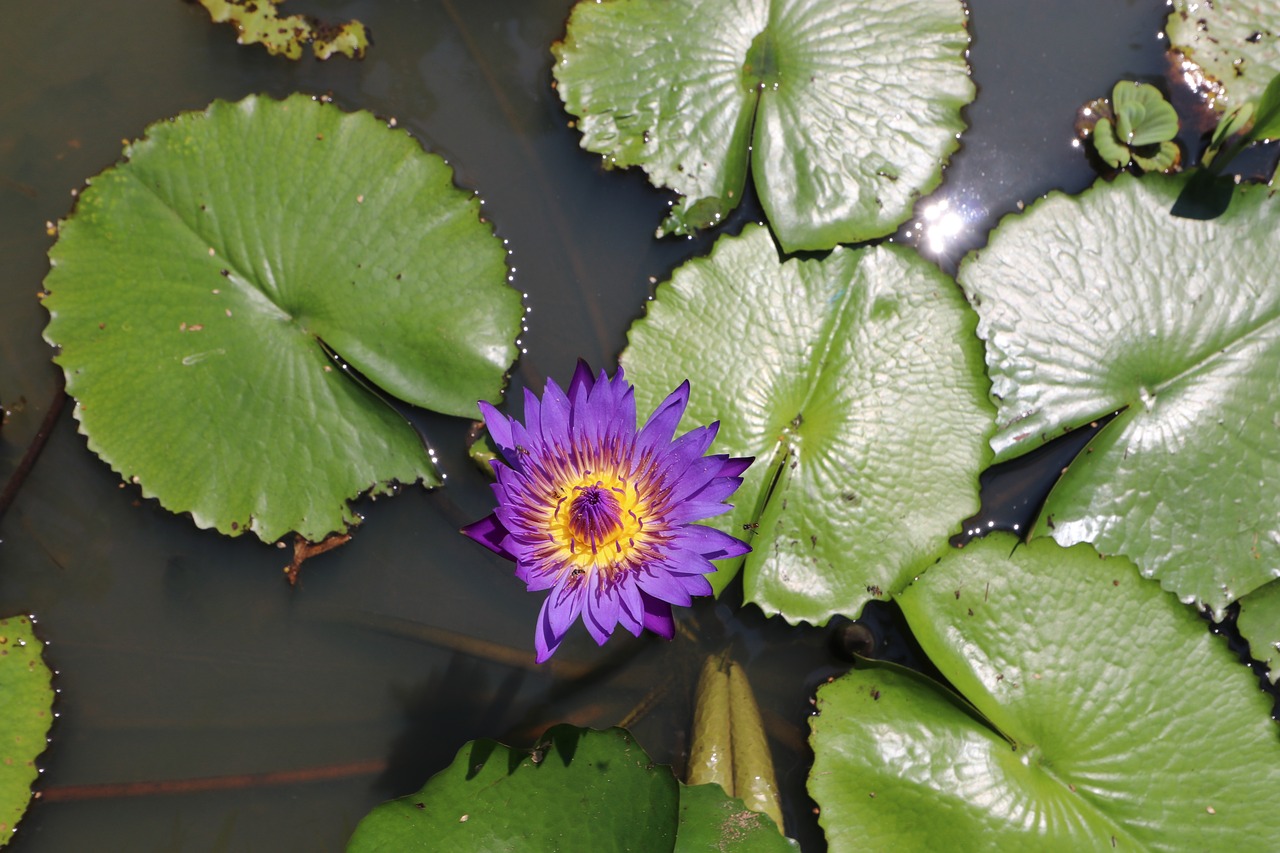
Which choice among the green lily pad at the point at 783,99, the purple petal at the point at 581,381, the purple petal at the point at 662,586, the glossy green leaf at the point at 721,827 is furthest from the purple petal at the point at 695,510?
the green lily pad at the point at 783,99

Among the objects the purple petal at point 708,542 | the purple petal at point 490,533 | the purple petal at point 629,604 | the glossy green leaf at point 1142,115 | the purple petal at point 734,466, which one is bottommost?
the purple petal at point 629,604

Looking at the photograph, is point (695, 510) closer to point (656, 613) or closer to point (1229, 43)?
point (656, 613)

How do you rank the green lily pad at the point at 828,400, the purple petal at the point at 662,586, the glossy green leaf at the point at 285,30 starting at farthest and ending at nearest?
the glossy green leaf at the point at 285,30, the green lily pad at the point at 828,400, the purple petal at the point at 662,586

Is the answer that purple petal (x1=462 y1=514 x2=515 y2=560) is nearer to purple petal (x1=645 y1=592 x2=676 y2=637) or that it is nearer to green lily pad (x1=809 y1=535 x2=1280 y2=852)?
purple petal (x1=645 y1=592 x2=676 y2=637)

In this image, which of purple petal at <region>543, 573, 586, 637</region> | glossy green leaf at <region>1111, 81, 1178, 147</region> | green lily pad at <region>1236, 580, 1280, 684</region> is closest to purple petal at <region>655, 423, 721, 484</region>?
purple petal at <region>543, 573, 586, 637</region>

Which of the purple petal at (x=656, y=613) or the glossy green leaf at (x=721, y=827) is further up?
the purple petal at (x=656, y=613)

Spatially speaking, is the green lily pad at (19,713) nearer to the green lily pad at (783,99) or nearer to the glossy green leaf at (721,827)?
the glossy green leaf at (721,827)

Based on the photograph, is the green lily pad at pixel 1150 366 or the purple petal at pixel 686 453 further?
the green lily pad at pixel 1150 366

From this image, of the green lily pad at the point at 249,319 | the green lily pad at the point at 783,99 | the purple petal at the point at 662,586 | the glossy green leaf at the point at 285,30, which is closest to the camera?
the purple petal at the point at 662,586
